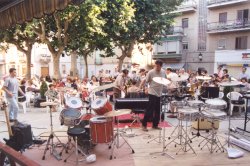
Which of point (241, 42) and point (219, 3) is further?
point (219, 3)

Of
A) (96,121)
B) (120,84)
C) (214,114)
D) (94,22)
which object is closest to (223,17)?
(94,22)

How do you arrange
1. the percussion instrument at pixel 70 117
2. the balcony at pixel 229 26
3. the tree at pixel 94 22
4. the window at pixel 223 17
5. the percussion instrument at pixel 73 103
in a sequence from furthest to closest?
the window at pixel 223 17 < the balcony at pixel 229 26 < the tree at pixel 94 22 < the percussion instrument at pixel 73 103 < the percussion instrument at pixel 70 117

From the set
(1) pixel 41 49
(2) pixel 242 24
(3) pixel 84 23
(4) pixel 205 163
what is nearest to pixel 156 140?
(4) pixel 205 163

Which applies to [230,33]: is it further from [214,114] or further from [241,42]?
[214,114]

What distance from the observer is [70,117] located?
5234mm

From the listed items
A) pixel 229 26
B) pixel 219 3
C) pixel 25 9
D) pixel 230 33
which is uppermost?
pixel 219 3

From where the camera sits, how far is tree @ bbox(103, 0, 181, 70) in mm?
15320

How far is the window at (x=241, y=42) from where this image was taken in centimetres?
2488

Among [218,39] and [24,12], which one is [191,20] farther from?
[24,12]

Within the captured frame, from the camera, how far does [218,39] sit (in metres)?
27.1

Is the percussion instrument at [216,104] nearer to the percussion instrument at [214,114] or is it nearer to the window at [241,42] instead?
the percussion instrument at [214,114]

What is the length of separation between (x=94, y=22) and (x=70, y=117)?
357 inches

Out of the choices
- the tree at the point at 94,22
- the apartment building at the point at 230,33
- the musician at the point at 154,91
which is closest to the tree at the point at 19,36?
the tree at the point at 94,22

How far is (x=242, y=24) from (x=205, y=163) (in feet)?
78.0
